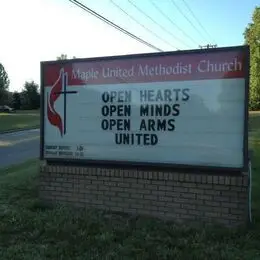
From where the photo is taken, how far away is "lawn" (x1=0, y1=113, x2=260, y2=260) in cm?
511

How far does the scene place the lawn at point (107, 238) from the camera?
5.11 metres

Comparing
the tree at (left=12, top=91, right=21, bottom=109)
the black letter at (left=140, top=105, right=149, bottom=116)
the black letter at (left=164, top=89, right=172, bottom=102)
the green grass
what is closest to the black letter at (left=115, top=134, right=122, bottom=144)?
the black letter at (left=140, top=105, right=149, bottom=116)

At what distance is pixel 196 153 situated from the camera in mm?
6621

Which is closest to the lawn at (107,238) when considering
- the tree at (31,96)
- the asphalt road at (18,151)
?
the asphalt road at (18,151)

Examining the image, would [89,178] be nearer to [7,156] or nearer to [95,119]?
[95,119]

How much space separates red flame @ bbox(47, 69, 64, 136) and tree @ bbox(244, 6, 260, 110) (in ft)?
185

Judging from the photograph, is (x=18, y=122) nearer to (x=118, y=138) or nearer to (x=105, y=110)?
(x=105, y=110)

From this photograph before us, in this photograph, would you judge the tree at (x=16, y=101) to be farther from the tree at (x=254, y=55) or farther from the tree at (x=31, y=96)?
the tree at (x=254, y=55)

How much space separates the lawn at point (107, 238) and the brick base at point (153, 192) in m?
0.27

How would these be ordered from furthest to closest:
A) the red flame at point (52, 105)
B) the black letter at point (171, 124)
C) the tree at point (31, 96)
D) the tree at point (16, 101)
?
the tree at point (16, 101)
the tree at point (31, 96)
the red flame at point (52, 105)
the black letter at point (171, 124)

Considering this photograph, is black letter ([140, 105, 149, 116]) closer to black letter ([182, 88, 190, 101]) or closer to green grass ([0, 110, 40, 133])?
black letter ([182, 88, 190, 101])

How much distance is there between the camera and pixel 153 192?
266 inches

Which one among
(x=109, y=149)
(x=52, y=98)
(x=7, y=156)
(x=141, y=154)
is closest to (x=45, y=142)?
(x=52, y=98)

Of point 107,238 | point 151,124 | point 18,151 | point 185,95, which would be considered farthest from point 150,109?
point 18,151
